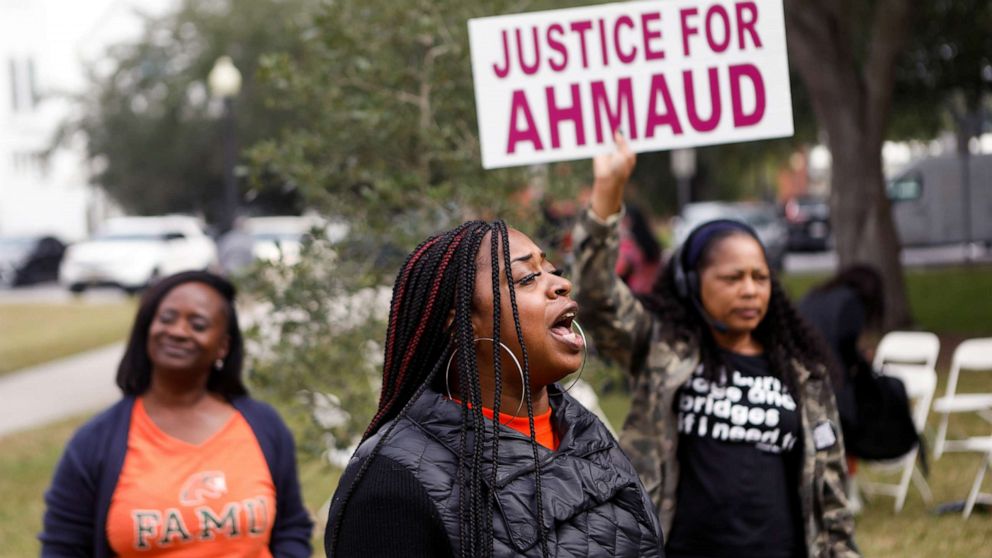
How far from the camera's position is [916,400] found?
40.2ft

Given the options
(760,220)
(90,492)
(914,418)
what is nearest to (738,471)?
(90,492)

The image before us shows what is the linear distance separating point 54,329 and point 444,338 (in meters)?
22.2

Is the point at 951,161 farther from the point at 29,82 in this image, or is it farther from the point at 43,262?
the point at 29,82

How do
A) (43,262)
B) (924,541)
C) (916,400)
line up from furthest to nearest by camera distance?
1. (43,262)
2. (916,400)
3. (924,541)

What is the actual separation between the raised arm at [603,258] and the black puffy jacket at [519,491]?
55.9 inches

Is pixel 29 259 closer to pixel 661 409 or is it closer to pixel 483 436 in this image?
pixel 661 409

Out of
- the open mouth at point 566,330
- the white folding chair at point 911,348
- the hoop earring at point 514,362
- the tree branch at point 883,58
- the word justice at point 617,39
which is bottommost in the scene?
the white folding chair at point 911,348

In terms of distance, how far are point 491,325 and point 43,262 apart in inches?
1545

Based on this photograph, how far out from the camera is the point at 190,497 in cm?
385

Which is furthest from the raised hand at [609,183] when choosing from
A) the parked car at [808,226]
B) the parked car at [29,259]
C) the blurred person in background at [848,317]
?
the parked car at [29,259]

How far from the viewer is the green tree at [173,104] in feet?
139

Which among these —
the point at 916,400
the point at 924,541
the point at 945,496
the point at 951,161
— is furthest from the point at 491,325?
the point at 951,161

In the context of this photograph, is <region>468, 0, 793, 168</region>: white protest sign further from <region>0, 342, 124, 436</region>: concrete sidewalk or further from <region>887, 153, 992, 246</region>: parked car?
<region>887, 153, 992, 246</region>: parked car

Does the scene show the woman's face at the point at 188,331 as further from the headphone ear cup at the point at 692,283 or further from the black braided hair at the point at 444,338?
the black braided hair at the point at 444,338
